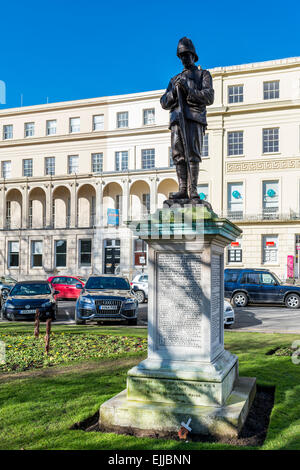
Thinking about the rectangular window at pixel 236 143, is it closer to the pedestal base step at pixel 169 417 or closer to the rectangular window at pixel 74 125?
the rectangular window at pixel 74 125

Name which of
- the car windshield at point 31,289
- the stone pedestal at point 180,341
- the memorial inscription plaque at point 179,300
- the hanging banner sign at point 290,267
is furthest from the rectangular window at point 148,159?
the memorial inscription plaque at point 179,300

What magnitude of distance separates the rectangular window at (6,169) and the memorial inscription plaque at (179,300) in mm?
43469

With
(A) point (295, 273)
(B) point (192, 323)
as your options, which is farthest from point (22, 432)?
(A) point (295, 273)

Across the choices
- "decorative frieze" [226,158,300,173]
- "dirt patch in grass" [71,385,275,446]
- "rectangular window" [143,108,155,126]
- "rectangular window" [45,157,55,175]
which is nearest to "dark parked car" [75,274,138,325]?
"dirt patch in grass" [71,385,275,446]

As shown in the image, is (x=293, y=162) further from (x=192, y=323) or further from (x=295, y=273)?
(x=192, y=323)

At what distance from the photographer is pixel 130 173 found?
39.1 metres

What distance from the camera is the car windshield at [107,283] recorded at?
1488cm

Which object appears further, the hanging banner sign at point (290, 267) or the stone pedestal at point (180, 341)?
the hanging banner sign at point (290, 267)

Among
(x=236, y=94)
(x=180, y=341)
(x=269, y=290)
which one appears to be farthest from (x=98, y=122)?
(x=180, y=341)

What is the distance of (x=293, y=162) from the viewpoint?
1350 inches

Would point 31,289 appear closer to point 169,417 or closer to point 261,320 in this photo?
point 261,320

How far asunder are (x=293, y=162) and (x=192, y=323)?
31567mm

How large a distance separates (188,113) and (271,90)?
32668 mm

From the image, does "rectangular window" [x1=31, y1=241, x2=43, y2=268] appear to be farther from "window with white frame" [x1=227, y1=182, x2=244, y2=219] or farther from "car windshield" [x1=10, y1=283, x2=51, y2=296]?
"car windshield" [x1=10, y1=283, x2=51, y2=296]
